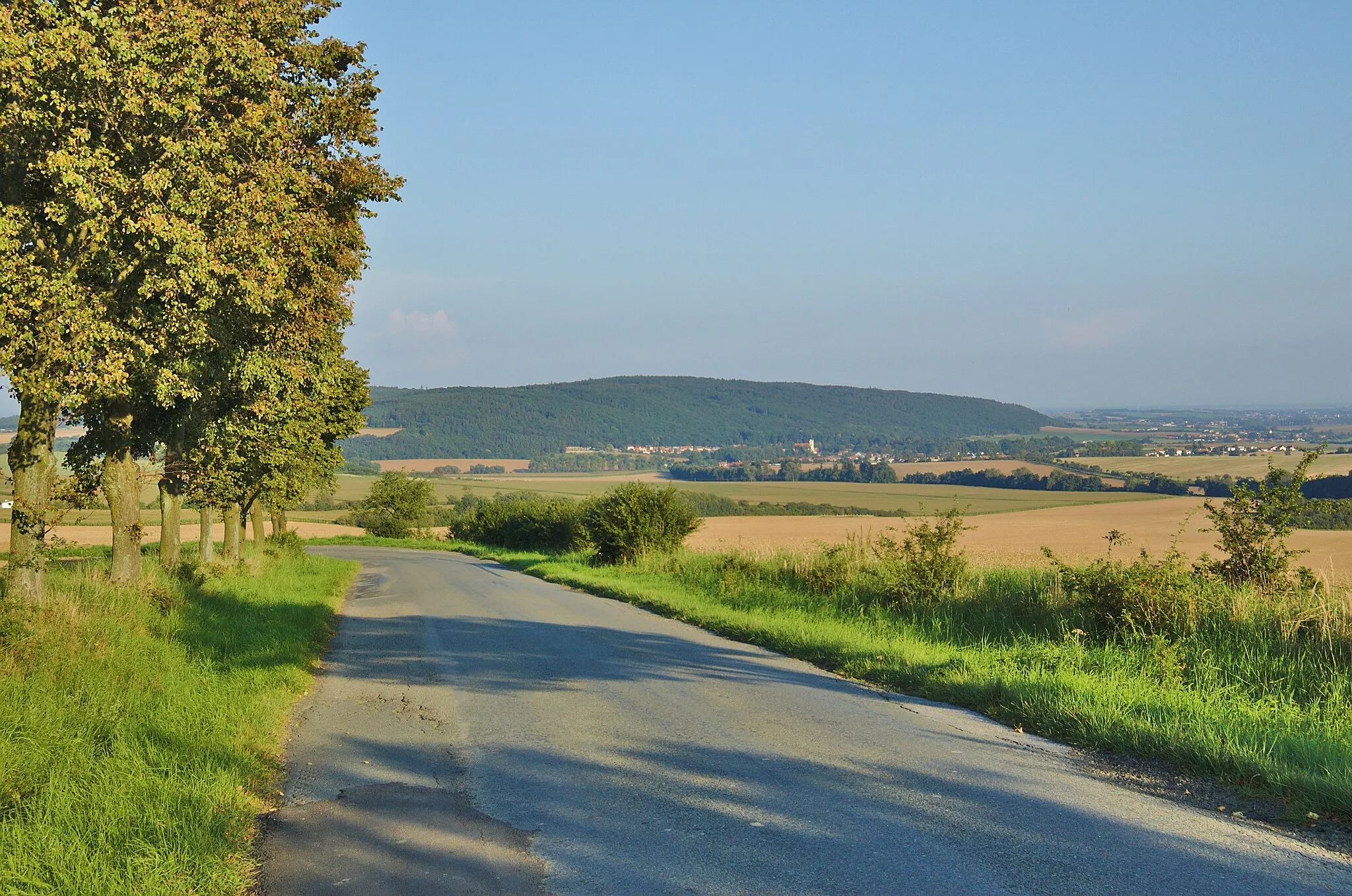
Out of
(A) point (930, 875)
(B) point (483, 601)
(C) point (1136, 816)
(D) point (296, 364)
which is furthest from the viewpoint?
(B) point (483, 601)

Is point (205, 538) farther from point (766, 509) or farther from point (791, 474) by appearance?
point (791, 474)

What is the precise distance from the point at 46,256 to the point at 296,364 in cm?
417

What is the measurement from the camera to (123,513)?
14.8m

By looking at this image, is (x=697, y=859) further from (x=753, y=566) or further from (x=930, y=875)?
(x=753, y=566)

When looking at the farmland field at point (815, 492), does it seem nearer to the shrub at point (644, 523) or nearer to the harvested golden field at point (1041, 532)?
the harvested golden field at point (1041, 532)

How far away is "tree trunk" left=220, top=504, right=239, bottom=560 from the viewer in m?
25.0

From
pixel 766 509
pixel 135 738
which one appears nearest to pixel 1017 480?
pixel 766 509

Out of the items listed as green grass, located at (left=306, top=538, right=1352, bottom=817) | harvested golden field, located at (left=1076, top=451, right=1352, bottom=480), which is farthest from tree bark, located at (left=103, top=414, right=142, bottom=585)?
harvested golden field, located at (left=1076, top=451, right=1352, bottom=480)

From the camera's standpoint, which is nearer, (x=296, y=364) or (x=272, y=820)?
(x=272, y=820)

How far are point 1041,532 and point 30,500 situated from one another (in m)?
43.0

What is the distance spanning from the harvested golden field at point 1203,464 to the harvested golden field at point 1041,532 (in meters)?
3.94

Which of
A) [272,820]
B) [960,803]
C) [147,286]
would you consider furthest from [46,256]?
[960,803]

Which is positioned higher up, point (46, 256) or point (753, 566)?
point (46, 256)

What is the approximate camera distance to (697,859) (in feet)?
16.7
